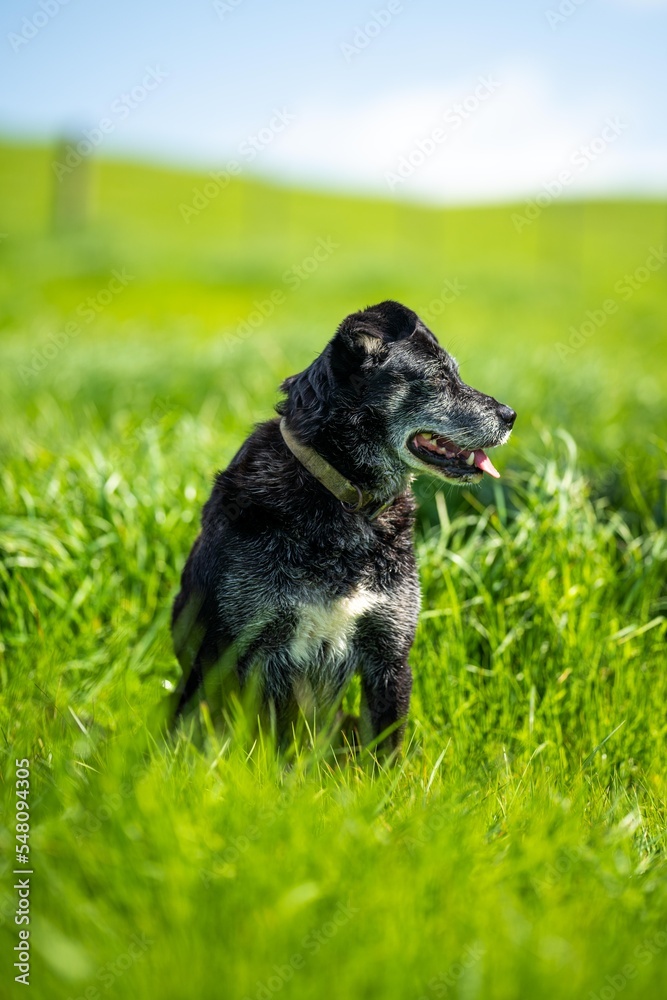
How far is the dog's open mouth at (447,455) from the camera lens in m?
3.17

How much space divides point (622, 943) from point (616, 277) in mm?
24756

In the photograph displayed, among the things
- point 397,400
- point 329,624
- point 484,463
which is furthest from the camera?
point 484,463

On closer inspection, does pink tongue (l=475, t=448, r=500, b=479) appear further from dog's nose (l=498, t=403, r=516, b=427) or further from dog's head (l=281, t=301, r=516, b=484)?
dog's nose (l=498, t=403, r=516, b=427)

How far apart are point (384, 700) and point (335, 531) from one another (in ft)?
2.12

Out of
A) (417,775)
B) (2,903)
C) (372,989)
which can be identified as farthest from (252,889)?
(417,775)

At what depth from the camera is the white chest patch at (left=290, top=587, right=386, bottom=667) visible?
119 inches

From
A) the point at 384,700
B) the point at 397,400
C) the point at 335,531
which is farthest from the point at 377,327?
the point at 384,700

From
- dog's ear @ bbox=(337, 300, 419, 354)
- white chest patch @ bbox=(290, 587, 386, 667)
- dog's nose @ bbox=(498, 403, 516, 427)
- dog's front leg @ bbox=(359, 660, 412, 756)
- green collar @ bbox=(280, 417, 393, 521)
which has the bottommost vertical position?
dog's front leg @ bbox=(359, 660, 412, 756)

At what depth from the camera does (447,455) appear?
327cm

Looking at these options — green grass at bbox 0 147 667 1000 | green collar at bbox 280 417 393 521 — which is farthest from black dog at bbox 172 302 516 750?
green grass at bbox 0 147 667 1000

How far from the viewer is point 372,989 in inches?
71.1

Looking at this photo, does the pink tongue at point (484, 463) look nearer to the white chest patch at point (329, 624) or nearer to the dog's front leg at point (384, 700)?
the white chest patch at point (329, 624)

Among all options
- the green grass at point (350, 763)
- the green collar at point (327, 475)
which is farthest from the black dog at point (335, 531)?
the green grass at point (350, 763)

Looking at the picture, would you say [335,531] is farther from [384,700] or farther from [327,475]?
[384,700]
